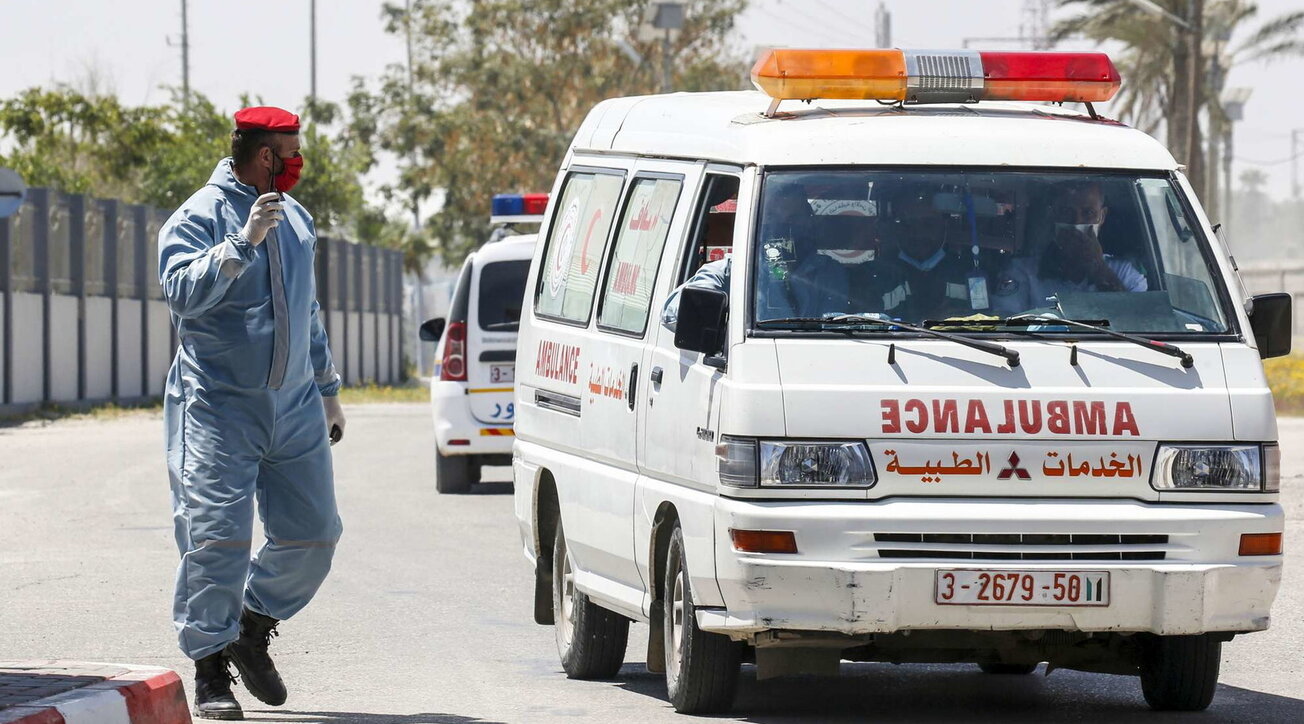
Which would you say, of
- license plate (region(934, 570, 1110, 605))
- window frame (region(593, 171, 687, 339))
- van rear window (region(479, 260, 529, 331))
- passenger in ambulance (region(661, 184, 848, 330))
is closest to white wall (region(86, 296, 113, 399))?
van rear window (region(479, 260, 529, 331))

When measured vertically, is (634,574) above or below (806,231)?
below

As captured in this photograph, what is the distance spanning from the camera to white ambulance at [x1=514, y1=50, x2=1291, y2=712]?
23.0 feet

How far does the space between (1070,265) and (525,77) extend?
50.5 m

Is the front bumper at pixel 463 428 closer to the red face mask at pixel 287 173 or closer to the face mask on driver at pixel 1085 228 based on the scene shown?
the red face mask at pixel 287 173

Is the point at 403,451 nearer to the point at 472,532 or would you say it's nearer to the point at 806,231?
the point at 472,532

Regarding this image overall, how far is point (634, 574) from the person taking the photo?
26.9 ft

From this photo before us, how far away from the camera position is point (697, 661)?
7562mm

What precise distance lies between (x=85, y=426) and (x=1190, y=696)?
2443 cm

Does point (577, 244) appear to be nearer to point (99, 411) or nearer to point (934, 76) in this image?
point (934, 76)

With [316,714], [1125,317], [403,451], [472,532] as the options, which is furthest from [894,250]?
[403,451]

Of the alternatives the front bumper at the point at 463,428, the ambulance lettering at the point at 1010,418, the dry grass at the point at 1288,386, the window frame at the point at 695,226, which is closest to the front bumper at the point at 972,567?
the ambulance lettering at the point at 1010,418

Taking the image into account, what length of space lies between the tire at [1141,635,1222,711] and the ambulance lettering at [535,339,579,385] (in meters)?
2.31

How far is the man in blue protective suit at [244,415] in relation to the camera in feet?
24.2

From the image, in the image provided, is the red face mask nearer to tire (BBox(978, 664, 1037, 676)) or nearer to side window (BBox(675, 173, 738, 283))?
side window (BBox(675, 173, 738, 283))
